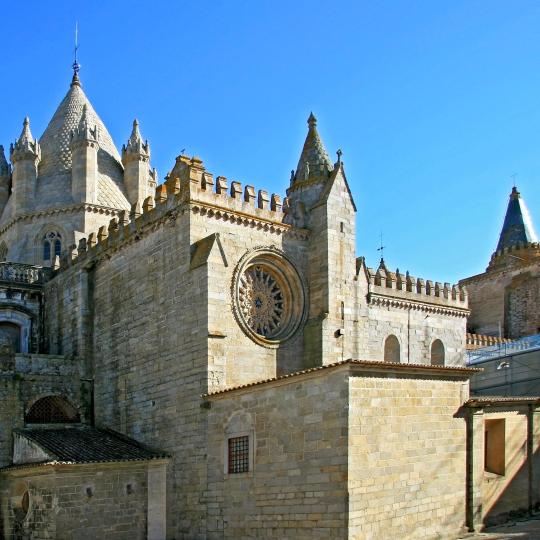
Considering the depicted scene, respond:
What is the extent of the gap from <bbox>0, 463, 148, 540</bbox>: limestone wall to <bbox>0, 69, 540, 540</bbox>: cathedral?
0.05 m

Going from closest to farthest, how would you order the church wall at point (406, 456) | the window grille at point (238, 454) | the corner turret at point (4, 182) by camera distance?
the church wall at point (406, 456) < the window grille at point (238, 454) < the corner turret at point (4, 182)

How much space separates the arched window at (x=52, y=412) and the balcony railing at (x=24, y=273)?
6286 mm

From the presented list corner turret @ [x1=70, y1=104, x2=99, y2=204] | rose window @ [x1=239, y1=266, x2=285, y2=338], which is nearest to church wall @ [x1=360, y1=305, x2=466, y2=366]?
rose window @ [x1=239, y1=266, x2=285, y2=338]

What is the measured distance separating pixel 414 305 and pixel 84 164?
52.9 ft

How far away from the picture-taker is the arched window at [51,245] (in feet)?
113

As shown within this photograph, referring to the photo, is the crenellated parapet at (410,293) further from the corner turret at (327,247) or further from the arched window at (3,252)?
the arched window at (3,252)

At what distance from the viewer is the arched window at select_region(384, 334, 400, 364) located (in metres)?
29.0

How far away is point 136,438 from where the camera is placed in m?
23.9

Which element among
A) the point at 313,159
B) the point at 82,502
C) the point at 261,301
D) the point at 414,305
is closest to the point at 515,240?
the point at 414,305

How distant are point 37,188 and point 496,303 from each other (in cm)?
2459

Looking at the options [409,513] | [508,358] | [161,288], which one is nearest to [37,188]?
[161,288]

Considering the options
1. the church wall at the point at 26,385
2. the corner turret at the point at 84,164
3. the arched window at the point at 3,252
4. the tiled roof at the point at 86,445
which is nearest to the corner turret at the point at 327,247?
the tiled roof at the point at 86,445

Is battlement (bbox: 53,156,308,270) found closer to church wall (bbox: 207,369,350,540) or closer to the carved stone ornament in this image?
the carved stone ornament

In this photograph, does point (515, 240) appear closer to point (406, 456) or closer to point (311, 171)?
point (311, 171)
